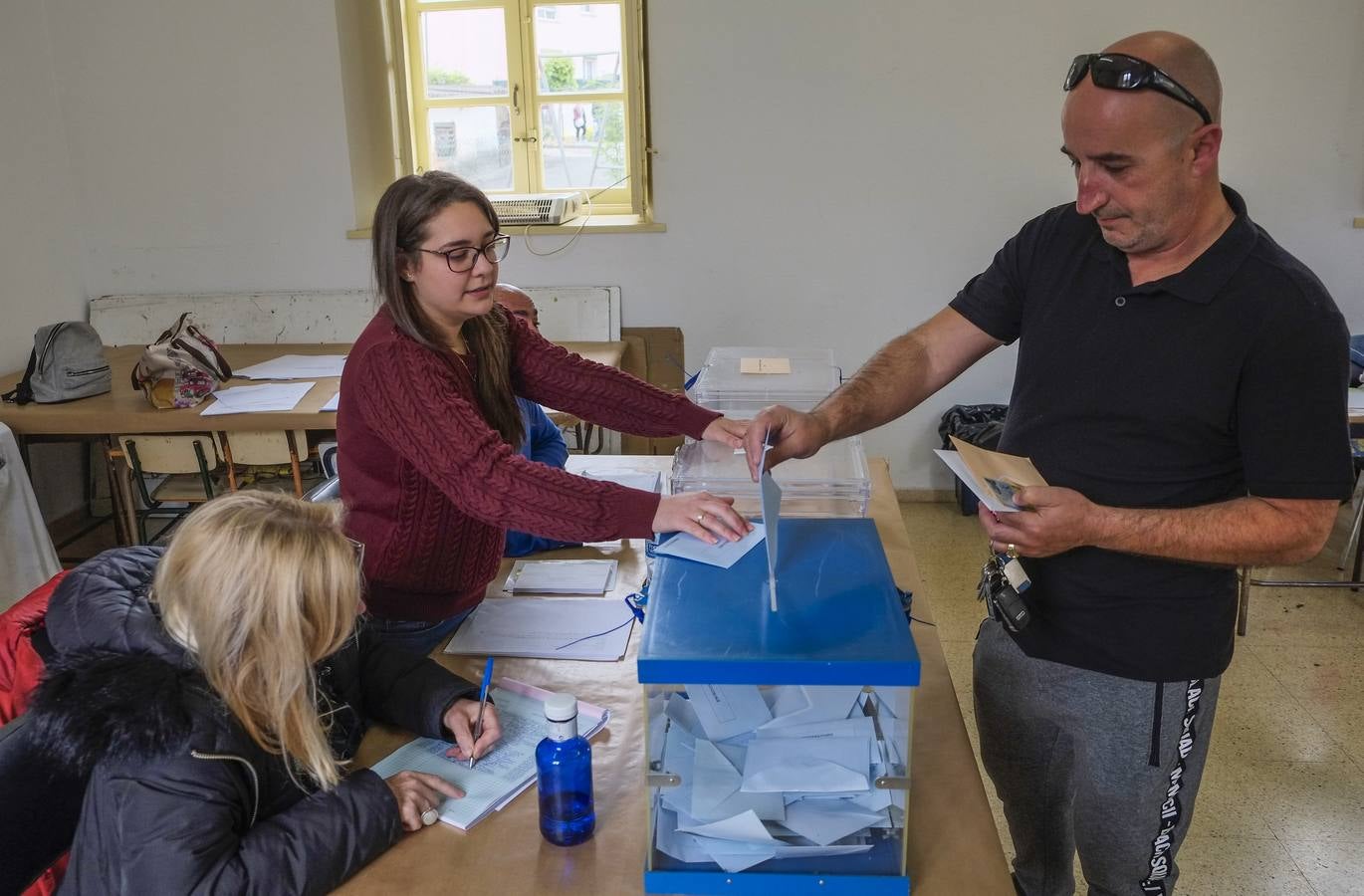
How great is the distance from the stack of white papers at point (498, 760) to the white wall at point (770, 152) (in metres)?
3.10

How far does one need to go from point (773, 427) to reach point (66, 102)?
416 cm

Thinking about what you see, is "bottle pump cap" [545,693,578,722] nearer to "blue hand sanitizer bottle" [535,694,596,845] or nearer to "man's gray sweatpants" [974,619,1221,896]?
"blue hand sanitizer bottle" [535,694,596,845]

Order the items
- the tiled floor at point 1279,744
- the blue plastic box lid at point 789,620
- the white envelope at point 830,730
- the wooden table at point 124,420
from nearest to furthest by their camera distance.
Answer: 1. the blue plastic box lid at point 789,620
2. the white envelope at point 830,730
3. the tiled floor at point 1279,744
4. the wooden table at point 124,420

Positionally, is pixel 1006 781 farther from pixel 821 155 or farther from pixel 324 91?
pixel 324 91

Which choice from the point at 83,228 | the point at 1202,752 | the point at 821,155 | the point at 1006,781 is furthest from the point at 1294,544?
the point at 83,228

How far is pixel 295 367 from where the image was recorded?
12.5 feet

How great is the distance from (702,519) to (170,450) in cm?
253

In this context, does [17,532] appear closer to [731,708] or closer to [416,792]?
[416,792]

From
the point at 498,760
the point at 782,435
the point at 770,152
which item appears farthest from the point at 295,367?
the point at 498,760

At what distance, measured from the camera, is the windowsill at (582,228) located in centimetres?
425

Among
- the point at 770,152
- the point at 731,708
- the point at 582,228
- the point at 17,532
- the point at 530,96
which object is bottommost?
the point at 17,532

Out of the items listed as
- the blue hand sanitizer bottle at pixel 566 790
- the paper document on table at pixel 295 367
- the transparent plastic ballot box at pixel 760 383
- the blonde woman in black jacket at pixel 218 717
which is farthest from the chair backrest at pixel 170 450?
the blue hand sanitizer bottle at pixel 566 790

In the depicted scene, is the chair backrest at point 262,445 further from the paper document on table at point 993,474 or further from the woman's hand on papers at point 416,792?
the paper document on table at point 993,474

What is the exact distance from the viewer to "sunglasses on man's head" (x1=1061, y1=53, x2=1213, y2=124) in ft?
3.93
